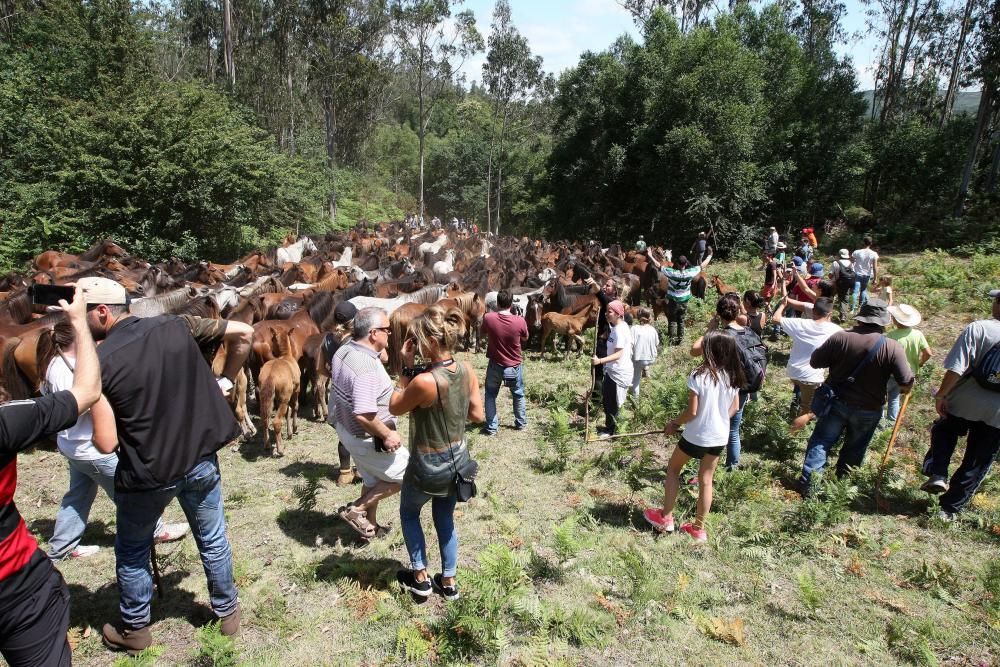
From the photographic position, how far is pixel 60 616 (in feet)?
7.65

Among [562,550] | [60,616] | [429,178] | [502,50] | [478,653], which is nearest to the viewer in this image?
[60,616]

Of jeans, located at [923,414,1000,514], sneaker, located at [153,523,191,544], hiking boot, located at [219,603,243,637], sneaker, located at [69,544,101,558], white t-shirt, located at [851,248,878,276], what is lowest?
sneaker, located at [69,544,101,558]

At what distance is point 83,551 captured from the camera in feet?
13.9

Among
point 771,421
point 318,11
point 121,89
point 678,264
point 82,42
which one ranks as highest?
point 318,11

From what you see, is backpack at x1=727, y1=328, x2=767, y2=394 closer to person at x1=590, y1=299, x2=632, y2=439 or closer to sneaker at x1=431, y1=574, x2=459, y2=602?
person at x1=590, y1=299, x2=632, y2=439

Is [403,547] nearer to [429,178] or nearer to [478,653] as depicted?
[478,653]

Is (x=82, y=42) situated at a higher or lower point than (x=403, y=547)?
higher

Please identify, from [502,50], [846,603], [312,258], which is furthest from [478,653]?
[502,50]

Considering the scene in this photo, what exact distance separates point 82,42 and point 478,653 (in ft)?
77.7

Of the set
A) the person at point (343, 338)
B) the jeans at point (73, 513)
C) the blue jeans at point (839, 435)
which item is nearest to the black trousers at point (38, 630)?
the jeans at point (73, 513)

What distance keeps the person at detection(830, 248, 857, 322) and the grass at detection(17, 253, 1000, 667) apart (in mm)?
6248

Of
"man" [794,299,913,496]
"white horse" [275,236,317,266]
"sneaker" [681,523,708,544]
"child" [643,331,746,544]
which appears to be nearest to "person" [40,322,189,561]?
"child" [643,331,746,544]

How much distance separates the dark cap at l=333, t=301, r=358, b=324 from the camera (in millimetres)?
5344

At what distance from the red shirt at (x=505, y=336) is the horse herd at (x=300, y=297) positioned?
1469mm
